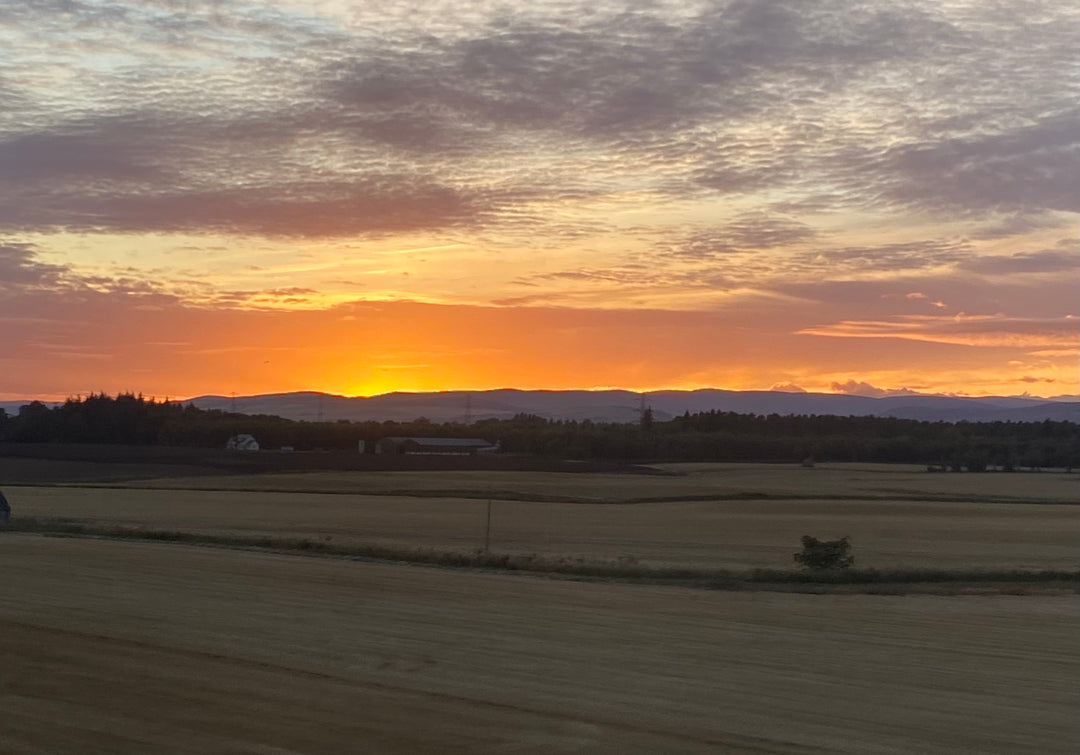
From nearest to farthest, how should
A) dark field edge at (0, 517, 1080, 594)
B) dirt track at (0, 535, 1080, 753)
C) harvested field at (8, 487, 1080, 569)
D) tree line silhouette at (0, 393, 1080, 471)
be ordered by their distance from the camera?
dirt track at (0, 535, 1080, 753), dark field edge at (0, 517, 1080, 594), harvested field at (8, 487, 1080, 569), tree line silhouette at (0, 393, 1080, 471)

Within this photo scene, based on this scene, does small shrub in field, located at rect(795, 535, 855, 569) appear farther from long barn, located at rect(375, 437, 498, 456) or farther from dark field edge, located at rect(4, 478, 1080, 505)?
long barn, located at rect(375, 437, 498, 456)

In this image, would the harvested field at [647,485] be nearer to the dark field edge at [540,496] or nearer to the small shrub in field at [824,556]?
the dark field edge at [540,496]

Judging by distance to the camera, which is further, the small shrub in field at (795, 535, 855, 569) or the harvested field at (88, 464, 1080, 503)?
the harvested field at (88, 464, 1080, 503)

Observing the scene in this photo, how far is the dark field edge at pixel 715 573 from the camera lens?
84.4 feet

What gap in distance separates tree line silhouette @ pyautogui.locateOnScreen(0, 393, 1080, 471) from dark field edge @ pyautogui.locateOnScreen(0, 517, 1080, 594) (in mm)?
80132

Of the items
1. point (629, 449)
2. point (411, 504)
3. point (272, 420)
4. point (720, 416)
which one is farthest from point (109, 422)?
point (720, 416)

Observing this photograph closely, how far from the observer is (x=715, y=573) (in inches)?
1067

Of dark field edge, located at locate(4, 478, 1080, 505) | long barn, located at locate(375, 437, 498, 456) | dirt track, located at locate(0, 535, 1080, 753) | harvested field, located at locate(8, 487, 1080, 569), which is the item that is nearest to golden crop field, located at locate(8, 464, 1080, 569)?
harvested field, located at locate(8, 487, 1080, 569)

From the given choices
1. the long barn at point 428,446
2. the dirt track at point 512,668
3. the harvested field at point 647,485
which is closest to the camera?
the dirt track at point 512,668

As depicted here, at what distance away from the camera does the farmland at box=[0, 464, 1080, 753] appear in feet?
36.5

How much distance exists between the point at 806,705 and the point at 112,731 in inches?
279

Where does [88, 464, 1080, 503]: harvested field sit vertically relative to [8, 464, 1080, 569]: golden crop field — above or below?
above

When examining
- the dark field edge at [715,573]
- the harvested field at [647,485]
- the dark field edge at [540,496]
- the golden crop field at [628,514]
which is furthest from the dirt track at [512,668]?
the harvested field at [647,485]

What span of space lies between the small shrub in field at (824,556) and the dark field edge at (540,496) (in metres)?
31.3
